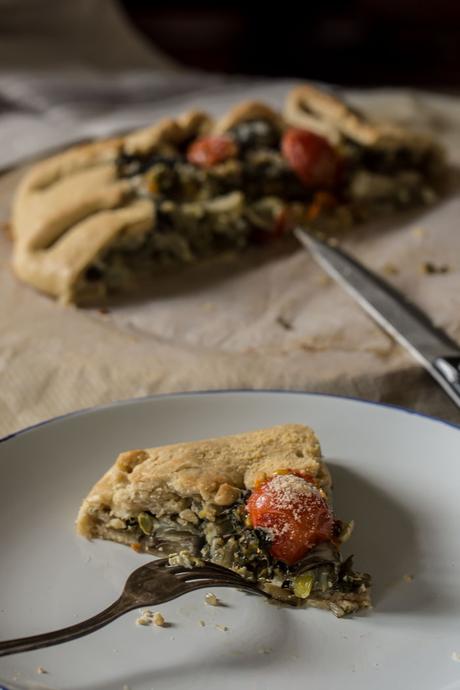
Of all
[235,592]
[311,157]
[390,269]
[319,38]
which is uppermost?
[235,592]

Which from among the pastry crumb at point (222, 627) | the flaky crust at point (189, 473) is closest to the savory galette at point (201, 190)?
the flaky crust at point (189, 473)

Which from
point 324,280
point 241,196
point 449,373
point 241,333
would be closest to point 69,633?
point 449,373

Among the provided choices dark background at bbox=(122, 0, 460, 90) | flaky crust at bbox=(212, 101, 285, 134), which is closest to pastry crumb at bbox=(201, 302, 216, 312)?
flaky crust at bbox=(212, 101, 285, 134)

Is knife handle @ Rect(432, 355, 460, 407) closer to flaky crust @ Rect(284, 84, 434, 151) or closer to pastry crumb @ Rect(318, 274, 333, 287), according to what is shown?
pastry crumb @ Rect(318, 274, 333, 287)

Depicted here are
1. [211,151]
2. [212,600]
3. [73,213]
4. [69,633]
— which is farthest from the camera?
[211,151]

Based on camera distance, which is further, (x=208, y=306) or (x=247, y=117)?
(x=247, y=117)

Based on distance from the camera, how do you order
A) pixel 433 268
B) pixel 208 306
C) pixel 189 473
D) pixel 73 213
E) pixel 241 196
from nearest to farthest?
pixel 189 473, pixel 208 306, pixel 433 268, pixel 73 213, pixel 241 196

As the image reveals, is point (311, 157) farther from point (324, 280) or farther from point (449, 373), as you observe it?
point (449, 373)
